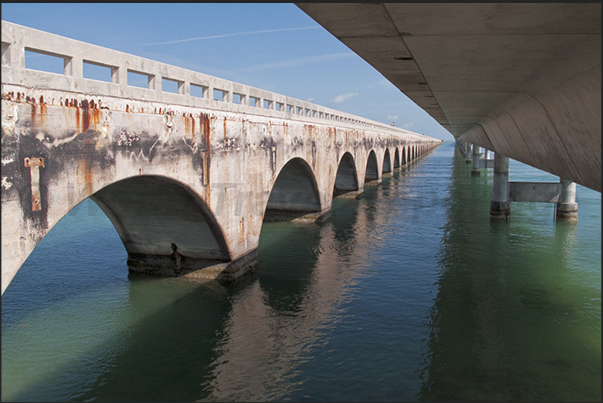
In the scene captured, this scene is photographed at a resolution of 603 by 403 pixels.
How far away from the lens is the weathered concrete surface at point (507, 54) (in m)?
5.24

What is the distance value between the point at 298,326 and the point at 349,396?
3345mm

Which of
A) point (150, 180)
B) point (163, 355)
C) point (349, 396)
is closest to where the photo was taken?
point (349, 396)

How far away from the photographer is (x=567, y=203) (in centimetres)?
2545

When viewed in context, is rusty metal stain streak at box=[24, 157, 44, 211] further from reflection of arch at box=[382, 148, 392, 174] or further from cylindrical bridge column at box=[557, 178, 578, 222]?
reflection of arch at box=[382, 148, 392, 174]

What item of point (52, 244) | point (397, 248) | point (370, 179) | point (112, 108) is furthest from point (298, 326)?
point (370, 179)

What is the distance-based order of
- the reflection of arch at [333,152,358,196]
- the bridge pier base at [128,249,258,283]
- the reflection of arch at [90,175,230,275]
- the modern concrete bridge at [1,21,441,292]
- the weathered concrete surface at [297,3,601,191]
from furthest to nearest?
the reflection of arch at [333,152,358,196], the bridge pier base at [128,249,258,283], the reflection of arch at [90,175,230,275], the modern concrete bridge at [1,21,441,292], the weathered concrete surface at [297,3,601,191]

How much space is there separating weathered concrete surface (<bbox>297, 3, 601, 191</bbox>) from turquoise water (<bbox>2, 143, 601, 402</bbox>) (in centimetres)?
442

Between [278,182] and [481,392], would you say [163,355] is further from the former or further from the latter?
[278,182]

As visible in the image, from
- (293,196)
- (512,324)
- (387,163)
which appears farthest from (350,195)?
(512,324)

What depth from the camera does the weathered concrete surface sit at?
524 cm

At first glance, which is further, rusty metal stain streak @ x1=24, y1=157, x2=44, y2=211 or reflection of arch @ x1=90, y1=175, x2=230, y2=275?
reflection of arch @ x1=90, y1=175, x2=230, y2=275

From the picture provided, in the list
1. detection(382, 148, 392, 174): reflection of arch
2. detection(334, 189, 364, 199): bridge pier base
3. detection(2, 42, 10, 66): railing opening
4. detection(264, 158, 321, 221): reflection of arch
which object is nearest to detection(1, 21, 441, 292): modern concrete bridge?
detection(2, 42, 10, 66): railing opening

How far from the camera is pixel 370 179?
44969mm

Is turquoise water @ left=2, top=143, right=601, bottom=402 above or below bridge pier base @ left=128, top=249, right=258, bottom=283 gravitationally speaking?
below
